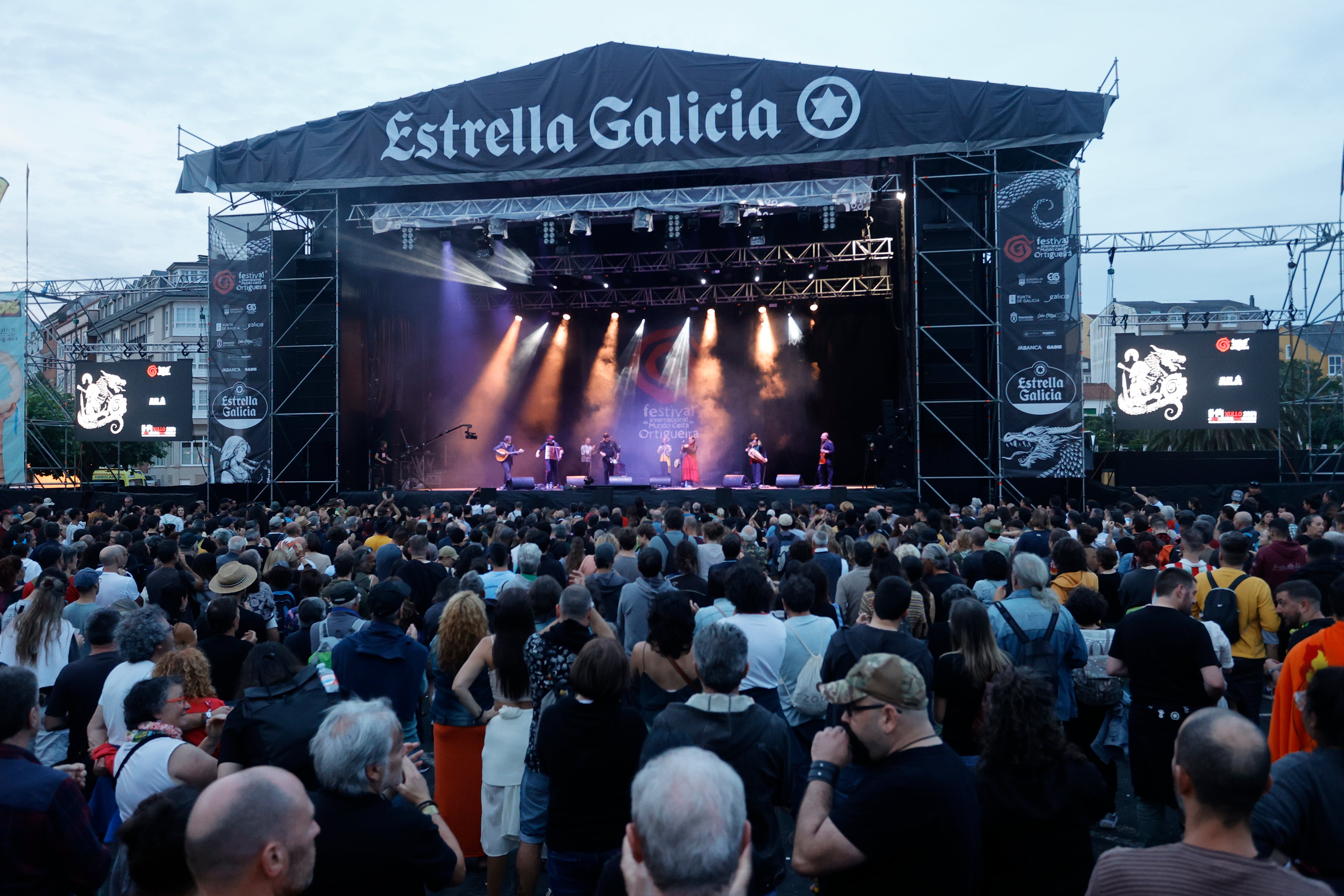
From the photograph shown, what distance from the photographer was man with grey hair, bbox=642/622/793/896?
2711mm

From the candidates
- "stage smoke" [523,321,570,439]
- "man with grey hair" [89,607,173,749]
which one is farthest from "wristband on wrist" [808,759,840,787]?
"stage smoke" [523,321,570,439]

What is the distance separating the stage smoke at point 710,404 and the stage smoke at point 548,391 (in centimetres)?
358

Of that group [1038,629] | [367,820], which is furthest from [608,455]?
[367,820]

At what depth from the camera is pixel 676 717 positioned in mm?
2764

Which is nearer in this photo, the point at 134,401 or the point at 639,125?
the point at 639,125

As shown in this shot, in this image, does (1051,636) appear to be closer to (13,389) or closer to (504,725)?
(504,725)

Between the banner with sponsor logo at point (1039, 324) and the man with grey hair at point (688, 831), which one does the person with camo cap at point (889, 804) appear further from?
the banner with sponsor logo at point (1039, 324)

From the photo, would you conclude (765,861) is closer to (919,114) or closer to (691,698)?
(691,698)

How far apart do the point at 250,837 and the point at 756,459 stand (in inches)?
743

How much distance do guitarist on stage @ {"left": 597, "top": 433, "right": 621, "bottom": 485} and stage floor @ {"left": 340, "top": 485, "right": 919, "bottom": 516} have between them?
1.70 metres

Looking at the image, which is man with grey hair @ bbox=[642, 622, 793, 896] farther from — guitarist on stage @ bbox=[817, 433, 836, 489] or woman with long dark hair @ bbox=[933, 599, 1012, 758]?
guitarist on stage @ bbox=[817, 433, 836, 489]

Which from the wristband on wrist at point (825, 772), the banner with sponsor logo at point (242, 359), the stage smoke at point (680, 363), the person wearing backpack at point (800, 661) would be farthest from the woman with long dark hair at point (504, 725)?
the stage smoke at point (680, 363)

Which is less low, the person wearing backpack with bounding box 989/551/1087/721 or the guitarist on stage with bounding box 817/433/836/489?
the guitarist on stage with bounding box 817/433/836/489

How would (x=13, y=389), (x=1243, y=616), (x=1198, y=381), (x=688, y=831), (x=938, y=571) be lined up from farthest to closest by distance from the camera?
(x=13, y=389) → (x=1198, y=381) → (x=938, y=571) → (x=1243, y=616) → (x=688, y=831)
